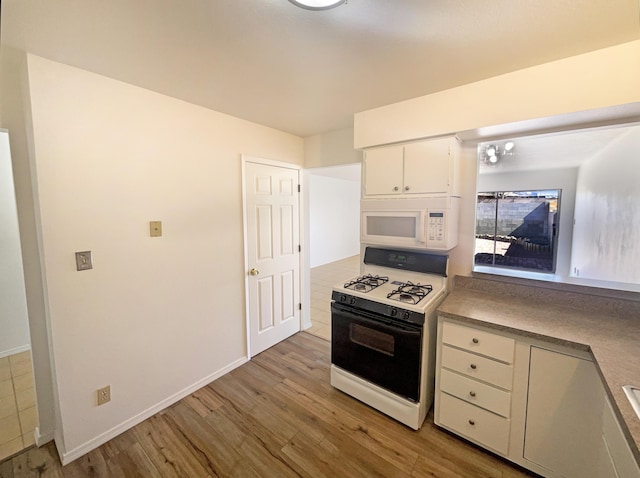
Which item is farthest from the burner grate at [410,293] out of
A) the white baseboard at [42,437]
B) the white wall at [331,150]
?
the white baseboard at [42,437]

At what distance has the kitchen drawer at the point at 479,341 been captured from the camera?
158 cm

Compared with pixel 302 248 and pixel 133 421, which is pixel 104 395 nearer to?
pixel 133 421

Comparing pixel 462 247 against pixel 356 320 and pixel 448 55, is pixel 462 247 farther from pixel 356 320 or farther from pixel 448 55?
pixel 448 55

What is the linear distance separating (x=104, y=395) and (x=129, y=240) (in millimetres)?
1047

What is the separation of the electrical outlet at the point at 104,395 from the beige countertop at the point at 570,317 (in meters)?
2.29

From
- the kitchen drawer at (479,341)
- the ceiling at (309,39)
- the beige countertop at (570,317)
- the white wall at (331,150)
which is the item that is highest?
the ceiling at (309,39)

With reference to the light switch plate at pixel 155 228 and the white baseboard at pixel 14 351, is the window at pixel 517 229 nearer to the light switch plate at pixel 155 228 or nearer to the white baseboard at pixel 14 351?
the light switch plate at pixel 155 228

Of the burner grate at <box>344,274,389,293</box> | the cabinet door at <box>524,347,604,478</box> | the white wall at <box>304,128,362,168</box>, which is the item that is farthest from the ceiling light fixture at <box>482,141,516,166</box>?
the cabinet door at <box>524,347,604,478</box>

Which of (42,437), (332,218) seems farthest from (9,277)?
(332,218)

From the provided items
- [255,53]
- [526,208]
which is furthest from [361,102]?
[526,208]

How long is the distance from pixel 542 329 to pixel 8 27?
3.05 meters

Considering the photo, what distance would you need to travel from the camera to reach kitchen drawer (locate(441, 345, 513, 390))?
5.24 ft

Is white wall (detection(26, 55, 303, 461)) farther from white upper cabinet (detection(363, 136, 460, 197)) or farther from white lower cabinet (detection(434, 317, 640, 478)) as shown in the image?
white lower cabinet (detection(434, 317, 640, 478))

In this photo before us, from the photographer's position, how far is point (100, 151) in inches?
67.8
